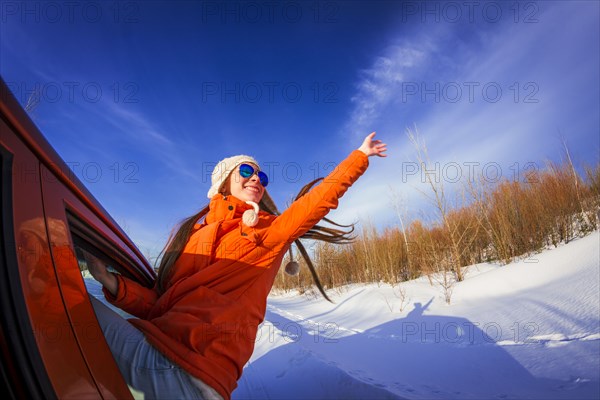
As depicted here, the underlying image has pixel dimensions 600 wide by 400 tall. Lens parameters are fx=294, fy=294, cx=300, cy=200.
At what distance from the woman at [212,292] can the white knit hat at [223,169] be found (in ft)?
0.34

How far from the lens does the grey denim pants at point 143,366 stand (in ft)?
3.47

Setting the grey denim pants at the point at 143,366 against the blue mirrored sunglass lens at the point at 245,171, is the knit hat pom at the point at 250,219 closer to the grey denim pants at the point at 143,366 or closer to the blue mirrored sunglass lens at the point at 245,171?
the blue mirrored sunglass lens at the point at 245,171

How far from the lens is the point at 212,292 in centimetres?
136

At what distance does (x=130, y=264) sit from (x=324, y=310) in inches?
291

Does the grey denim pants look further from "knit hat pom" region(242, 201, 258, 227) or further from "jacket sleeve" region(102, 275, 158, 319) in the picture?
"knit hat pom" region(242, 201, 258, 227)

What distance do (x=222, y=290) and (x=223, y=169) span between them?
1.05 meters

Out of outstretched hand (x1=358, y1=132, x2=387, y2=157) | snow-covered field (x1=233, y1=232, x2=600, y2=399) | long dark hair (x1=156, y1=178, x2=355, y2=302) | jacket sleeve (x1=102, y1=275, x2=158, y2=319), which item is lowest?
snow-covered field (x1=233, y1=232, x2=600, y2=399)

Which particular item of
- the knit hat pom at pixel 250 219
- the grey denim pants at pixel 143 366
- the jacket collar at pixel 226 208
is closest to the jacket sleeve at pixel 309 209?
the knit hat pom at pixel 250 219

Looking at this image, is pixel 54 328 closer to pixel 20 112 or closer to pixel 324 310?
pixel 20 112

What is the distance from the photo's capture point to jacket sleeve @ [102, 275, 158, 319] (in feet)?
4.80

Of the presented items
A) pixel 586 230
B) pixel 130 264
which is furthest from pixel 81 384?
pixel 586 230

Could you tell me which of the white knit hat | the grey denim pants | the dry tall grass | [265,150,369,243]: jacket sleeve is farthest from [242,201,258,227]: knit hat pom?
the dry tall grass

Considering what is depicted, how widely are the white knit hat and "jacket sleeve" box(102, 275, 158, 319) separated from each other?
80cm

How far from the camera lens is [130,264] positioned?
1620 millimetres
